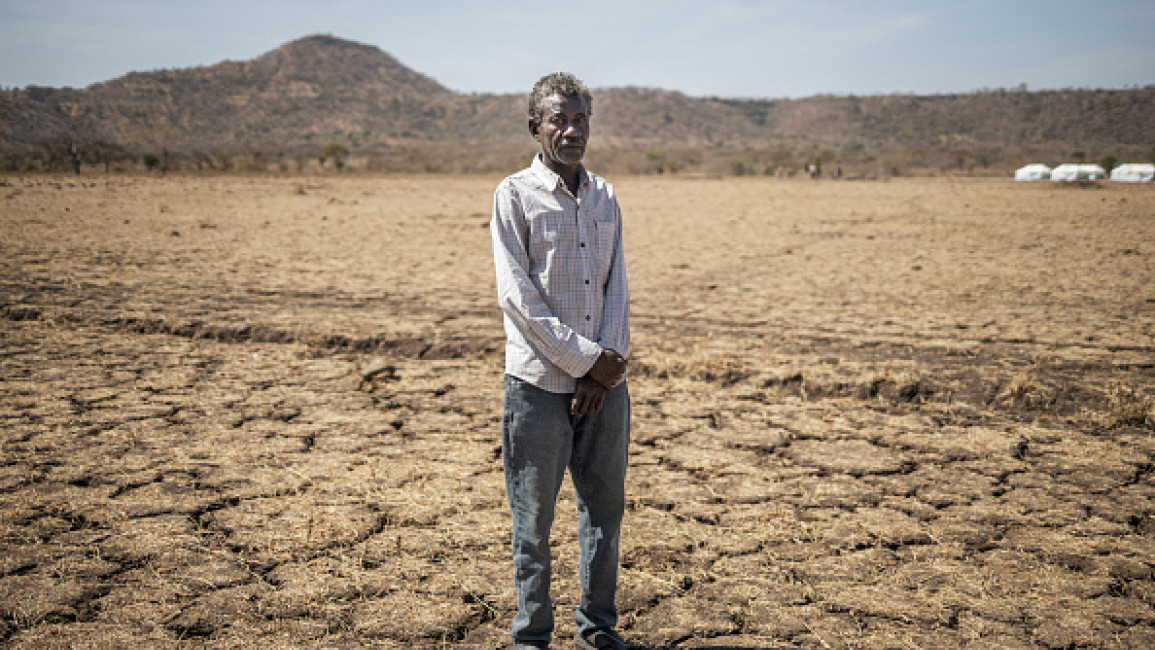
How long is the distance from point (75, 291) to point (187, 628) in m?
7.24

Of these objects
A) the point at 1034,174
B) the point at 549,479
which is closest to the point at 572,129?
the point at 549,479

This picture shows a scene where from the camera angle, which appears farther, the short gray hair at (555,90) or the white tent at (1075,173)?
the white tent at (1075,173)

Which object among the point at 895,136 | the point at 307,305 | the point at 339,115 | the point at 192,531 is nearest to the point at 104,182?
the point at 307,305

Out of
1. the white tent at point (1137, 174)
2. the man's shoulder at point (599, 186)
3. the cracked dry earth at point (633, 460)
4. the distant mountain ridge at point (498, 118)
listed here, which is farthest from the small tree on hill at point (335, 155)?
the man's shoulder at point (599, 186)

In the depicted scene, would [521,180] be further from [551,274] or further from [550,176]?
[551,274]

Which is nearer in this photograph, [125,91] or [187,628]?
[187,628]

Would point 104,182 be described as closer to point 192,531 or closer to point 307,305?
point 307,305

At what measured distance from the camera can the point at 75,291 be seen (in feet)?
27.8

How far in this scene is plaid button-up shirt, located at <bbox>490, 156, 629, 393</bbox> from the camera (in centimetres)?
212

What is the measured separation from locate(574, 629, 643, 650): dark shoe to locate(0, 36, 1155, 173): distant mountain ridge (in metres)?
47.9

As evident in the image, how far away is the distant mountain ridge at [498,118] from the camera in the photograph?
209 ft

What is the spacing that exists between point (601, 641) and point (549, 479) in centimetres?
64

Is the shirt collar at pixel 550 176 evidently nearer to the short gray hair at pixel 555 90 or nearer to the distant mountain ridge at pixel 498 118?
the short gray hair at pixel 555 90

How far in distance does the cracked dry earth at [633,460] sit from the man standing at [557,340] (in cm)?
65
